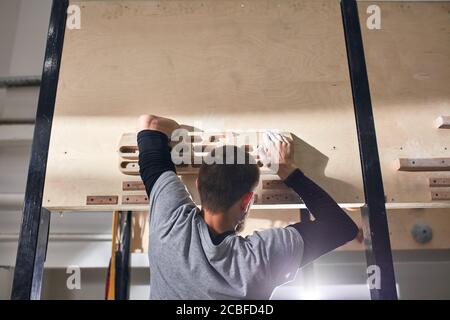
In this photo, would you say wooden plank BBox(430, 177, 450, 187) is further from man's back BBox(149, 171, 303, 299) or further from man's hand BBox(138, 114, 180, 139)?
man's hand BBox(138, 114, 180, 139)

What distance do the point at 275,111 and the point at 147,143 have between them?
49cm

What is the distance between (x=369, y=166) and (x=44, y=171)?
112 centimetres

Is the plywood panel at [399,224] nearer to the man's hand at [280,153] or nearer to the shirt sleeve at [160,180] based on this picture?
the man's hand at [280,153]

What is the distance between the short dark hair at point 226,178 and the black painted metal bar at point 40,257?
553 mm

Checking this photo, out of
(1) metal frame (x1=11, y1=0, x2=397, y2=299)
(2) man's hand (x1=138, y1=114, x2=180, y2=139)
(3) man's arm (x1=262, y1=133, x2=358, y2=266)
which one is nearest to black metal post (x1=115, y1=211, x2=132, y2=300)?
(1) metal frame (x1=11, y1=0, x2=397, y2=299)

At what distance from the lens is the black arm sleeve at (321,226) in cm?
116

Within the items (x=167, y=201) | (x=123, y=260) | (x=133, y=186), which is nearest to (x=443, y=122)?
(x=167, y=201)

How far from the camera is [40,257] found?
4.27ft

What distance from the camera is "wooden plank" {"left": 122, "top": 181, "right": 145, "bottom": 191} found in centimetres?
131

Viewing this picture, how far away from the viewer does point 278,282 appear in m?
1.13

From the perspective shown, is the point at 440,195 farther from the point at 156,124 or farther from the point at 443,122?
the point at 156,124

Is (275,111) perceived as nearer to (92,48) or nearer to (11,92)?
(92,48)

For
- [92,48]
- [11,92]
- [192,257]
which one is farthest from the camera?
[11,92]
